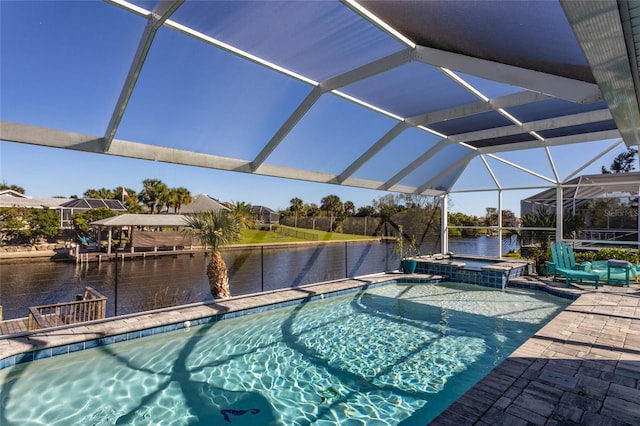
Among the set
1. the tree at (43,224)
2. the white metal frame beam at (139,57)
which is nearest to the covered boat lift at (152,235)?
the tree at (43,224)

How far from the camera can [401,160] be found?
382 inches

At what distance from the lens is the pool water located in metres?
3.67

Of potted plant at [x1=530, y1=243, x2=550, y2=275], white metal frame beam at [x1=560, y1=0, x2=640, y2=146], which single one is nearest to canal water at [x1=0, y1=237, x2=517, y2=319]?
potted plant at [x1=530, y1=243, x2=550, y2=275]

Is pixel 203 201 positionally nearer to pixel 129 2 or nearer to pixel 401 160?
pixel 401 160

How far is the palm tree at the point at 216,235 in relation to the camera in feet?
25.7

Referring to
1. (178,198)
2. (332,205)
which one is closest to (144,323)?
(178,198)

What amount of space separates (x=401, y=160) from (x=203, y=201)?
9.08m

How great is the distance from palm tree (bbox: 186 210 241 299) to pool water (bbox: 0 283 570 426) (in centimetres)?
147

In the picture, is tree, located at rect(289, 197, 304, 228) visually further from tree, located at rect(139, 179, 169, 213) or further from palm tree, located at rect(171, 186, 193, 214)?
tree, located at rect(139, 179, 169, 213)

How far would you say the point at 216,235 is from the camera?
26.2ft

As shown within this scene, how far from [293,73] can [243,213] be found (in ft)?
13.7

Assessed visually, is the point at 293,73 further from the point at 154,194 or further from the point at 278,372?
the point at 154,194

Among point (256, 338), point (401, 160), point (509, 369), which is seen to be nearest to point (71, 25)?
point (256, 338)

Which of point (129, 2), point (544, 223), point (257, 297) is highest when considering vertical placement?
point (129, 2)
